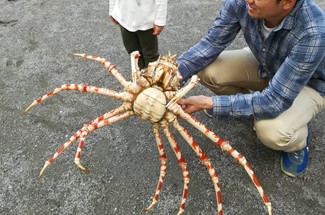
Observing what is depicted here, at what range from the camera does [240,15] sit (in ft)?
7.35

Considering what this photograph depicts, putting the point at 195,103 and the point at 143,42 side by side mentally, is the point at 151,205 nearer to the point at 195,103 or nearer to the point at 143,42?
the point at 195,103

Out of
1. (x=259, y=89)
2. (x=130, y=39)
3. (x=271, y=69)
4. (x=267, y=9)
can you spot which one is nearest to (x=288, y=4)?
(x=267, y=9)

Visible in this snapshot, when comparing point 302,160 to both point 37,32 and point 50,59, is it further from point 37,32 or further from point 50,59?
point 37,32

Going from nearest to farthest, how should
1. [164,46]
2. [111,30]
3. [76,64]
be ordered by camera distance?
[76,64] → [164,46] → [111,30]

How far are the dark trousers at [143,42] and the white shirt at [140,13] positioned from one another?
0.34 feet

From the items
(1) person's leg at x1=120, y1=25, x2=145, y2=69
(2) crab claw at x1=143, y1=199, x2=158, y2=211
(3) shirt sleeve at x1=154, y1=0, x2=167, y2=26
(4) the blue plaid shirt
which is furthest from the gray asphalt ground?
(3) shirt sleeve at x1=154, y1=0, x2=167, y2=26

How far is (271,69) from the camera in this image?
236cm

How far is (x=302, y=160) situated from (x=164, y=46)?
5.94ft

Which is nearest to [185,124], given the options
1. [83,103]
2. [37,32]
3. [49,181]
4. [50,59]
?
[83,103]

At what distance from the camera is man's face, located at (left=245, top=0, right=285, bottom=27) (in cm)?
184

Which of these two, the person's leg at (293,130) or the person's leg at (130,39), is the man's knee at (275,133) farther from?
the person's leg at (130,39)

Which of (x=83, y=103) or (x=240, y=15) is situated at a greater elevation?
(x=240, y=15)

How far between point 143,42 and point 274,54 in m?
1.06

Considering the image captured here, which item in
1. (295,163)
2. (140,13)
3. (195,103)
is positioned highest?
(140,13)
